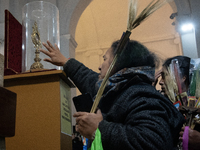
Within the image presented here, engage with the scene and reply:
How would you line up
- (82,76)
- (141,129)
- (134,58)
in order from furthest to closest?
(82,76) → (134,58) → (141,129)

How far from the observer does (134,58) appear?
148 cm

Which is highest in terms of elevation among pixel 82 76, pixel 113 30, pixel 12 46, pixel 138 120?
pixel 113 30

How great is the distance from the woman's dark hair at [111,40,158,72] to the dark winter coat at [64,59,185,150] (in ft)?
0.47

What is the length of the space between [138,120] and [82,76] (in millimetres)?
1018

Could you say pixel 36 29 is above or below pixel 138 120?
above

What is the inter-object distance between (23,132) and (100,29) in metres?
10.1

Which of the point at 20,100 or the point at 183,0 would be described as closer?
the point at 20,100

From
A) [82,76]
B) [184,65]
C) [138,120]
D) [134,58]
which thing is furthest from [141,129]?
[184,65]

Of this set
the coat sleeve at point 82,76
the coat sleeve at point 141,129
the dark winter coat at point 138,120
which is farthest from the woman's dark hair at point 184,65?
the coat sleeve at point 141,129

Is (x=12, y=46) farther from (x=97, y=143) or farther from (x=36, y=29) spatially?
(x=97, y=143)

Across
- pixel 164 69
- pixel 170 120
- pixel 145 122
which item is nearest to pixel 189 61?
pixel 164 69

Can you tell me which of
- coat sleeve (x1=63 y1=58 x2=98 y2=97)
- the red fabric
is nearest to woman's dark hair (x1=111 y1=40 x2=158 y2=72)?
coat sleeve (x1=63 y1=58 x2=98 y2=97)

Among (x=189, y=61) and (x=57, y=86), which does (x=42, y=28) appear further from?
(x=189, y=61)

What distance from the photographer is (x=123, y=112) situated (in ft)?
4.11
